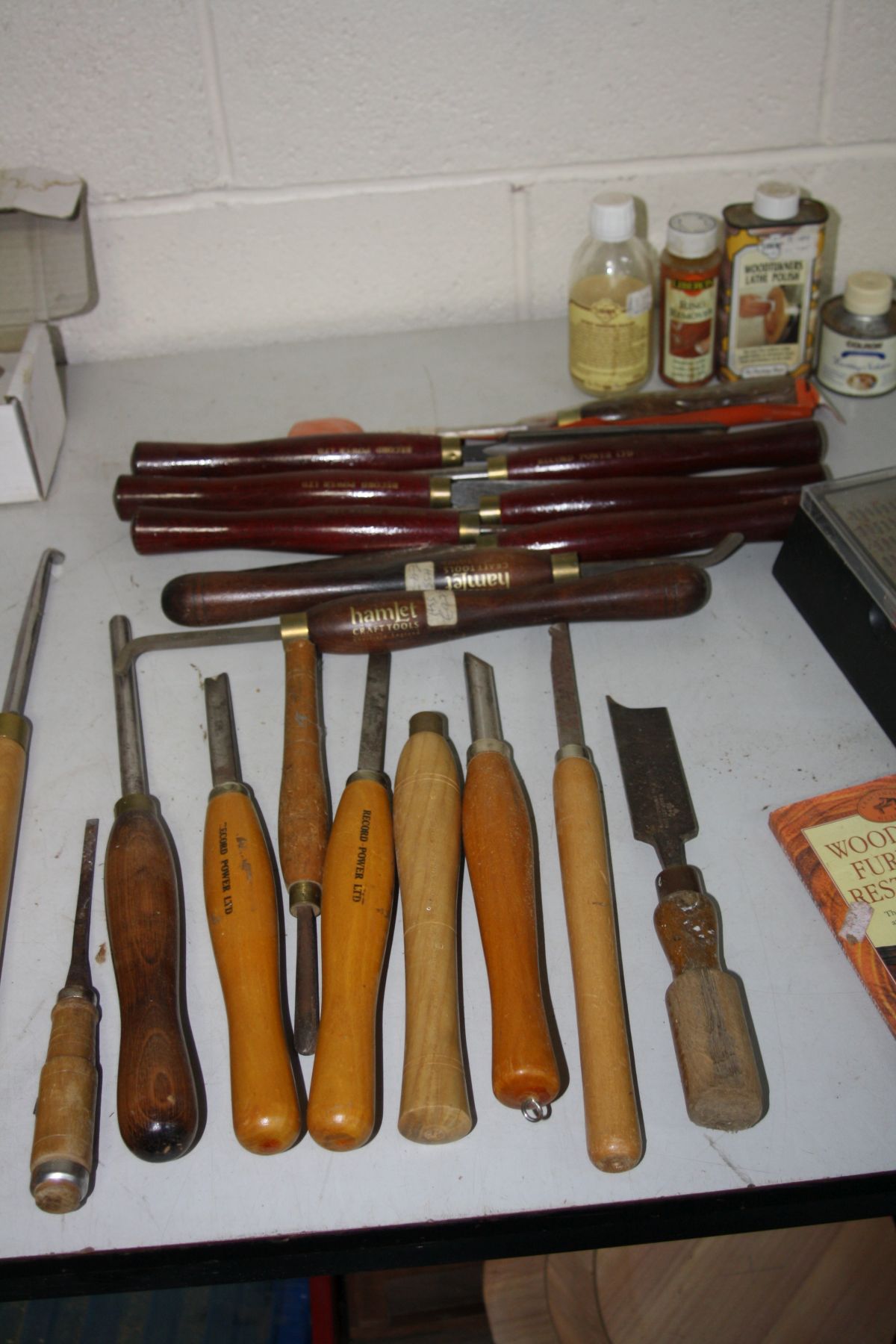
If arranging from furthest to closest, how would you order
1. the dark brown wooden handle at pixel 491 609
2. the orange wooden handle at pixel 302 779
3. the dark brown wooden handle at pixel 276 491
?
the dark brown wooden handle at pixel 276 491
the dark brown wooden handle at pixel 491 609
the orange wooden handle at pixel 302 779

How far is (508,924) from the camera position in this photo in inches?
22.8

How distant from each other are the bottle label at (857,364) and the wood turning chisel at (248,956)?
2.11ft

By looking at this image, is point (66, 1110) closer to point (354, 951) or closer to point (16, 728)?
point (354, 951)

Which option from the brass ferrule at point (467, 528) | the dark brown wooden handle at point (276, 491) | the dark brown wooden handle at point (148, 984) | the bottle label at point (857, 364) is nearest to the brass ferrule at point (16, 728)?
the dark brown wooden handle at point (148, 984)

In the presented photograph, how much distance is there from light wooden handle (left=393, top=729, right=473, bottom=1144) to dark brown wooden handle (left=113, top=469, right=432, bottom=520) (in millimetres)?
265

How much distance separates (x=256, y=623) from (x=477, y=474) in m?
0.21

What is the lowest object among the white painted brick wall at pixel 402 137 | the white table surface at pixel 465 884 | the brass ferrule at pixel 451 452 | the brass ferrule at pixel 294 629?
the white table surface at pixel 465 884

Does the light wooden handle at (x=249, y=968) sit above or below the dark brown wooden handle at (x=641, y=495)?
below

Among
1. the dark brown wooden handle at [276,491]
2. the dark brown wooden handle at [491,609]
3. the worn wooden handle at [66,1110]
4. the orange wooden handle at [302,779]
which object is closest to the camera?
the worn wooden handle at [66,1110]

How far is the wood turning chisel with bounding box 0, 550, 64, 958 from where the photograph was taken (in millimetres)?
653

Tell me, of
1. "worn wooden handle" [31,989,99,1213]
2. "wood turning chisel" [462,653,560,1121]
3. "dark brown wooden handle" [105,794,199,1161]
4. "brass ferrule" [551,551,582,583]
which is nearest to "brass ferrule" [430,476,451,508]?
"brass ferrule" [551,551,582,583]

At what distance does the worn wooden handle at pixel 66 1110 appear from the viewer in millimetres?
515

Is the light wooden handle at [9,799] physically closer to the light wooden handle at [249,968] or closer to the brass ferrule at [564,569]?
the light wooden handle at [249,968]

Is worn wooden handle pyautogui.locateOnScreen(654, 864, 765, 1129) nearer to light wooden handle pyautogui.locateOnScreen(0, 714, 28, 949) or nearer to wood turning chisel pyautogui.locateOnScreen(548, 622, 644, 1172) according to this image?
wood turning chisel pyautogui.locateOnScreen(548, 622, 644, 1172)
